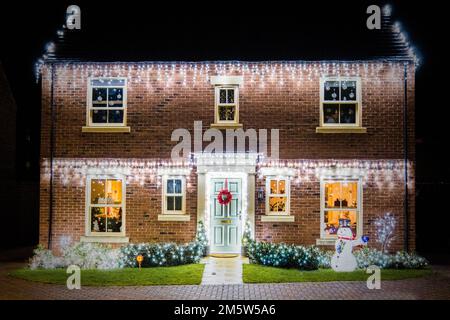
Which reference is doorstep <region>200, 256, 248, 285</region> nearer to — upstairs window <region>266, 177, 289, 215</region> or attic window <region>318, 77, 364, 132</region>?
upstairs window <region>266, 177, 289, 215</region>

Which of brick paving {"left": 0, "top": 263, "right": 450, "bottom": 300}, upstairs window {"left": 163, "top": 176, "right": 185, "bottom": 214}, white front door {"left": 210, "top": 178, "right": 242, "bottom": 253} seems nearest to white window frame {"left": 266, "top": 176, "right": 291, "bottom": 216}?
white front door {"left": 210, "top": 178, "right": 242, "bottom": 253}

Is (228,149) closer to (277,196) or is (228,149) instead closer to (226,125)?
(226,125)

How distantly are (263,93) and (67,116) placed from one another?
6.11 metres

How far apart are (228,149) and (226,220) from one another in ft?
7.17

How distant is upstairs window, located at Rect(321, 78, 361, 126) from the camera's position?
51.8ft

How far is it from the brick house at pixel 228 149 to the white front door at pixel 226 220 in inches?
1.2

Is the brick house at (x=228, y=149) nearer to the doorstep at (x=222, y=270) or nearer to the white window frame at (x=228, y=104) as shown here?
the white window frame at (x=228, y=104)

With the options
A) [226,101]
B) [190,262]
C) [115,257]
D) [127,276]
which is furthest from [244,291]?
[226,101]

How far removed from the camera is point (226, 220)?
15.9m

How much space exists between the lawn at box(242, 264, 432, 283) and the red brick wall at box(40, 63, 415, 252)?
209 cm

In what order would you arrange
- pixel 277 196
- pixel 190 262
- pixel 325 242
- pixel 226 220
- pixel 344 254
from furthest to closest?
pixel 226 220, pixel 277 196, pixel 325 242, pixel 190 262, pixel 344 254

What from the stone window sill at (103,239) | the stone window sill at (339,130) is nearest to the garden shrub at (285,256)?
the stone window sill at (339,130)

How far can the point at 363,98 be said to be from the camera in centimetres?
1569

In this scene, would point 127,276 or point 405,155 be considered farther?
point 405,155
